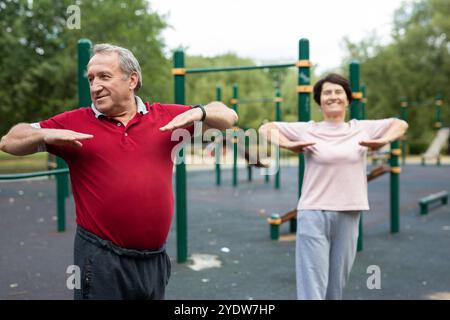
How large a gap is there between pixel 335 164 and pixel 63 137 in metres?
1.76

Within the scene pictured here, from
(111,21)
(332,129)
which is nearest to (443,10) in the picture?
(111,21)

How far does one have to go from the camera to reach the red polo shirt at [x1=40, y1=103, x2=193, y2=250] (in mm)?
2004

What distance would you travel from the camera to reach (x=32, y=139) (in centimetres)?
191

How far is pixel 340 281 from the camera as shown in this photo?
3.16 m

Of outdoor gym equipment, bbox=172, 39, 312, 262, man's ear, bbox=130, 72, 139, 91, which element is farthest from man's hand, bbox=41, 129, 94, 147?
outdoor gym equipment, bbox=172, 39, 312, 262

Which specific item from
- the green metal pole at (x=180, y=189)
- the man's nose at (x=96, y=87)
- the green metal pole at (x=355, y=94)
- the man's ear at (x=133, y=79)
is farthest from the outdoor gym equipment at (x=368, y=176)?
the man's nose at (x=96, y=87)

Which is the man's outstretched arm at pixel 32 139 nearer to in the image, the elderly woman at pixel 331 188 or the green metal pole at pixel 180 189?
the elderly woman at pixel 331 188

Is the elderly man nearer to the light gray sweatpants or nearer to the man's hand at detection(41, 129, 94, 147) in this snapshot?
the man's hand at detection(41, 129, 94, 147)

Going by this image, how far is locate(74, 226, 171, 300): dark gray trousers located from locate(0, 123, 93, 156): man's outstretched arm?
368mm

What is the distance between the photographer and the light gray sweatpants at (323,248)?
10.1 feet

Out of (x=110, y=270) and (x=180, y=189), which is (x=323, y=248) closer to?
(x=110, y=270)

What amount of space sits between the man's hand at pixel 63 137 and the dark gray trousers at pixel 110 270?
1.24ft

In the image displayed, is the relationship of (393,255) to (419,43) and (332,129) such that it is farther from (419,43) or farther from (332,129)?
(419,43)

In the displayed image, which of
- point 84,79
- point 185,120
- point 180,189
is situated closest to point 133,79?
point 185,120
